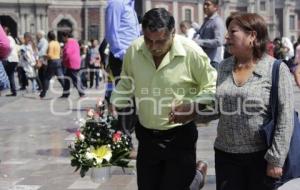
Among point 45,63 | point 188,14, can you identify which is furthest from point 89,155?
point 188,14

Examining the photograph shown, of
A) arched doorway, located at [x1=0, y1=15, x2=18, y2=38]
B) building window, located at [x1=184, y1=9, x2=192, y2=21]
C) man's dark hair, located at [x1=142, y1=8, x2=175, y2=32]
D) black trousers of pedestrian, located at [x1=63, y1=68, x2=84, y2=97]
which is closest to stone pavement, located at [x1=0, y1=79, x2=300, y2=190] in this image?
black trousers of pedestrian, located at [x1=63, y1=68, x2=84, y2=97]

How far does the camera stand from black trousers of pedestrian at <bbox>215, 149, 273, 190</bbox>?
381cm

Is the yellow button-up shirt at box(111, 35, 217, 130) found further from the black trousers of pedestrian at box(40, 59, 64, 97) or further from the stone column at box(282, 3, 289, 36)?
the stone column at box(282, 3, 289, 36)

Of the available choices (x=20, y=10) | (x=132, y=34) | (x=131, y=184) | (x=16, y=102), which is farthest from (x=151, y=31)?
(x=20, y=10)

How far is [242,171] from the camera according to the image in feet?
12.7

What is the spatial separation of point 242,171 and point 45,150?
15.4ft

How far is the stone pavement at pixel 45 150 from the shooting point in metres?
6.19

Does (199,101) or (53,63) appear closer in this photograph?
(199,101)

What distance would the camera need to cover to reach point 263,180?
3787mm

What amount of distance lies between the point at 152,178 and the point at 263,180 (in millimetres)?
751

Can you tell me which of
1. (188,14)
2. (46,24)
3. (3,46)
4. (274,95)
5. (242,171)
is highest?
(188,14)

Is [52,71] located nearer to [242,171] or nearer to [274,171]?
[242,171]

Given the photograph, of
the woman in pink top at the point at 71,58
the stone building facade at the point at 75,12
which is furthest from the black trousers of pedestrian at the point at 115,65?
the stone building facade at the point at 75,12

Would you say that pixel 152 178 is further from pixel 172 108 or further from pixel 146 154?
pixel 172 108
